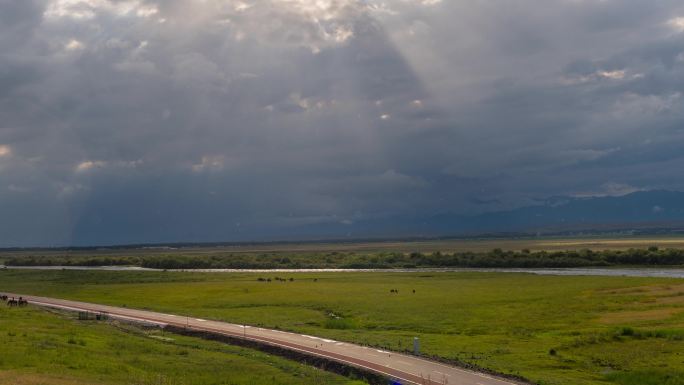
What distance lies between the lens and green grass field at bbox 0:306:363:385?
3334cm

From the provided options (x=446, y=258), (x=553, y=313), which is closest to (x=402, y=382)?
(x=553, y=313)

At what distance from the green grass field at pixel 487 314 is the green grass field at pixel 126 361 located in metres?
11.5

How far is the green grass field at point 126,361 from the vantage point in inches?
1313

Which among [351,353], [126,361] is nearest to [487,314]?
[351,353]

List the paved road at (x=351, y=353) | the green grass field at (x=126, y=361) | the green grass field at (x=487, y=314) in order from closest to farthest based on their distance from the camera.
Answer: the green grass field at (x=126, y=361), the paved road at (x=351, y=353), the green grass field at (x=487, y=314)

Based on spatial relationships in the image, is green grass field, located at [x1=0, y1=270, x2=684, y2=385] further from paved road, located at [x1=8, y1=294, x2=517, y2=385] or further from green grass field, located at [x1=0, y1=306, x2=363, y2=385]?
green grass field, located at [x1=0, y1=306, x2=363, y2=385]

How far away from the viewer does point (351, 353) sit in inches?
1802

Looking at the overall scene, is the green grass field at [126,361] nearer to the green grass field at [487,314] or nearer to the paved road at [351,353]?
the paved road at [351,353]

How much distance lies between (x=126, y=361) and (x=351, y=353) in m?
15.4

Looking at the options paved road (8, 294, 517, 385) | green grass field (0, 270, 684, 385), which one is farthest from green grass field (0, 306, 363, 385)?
green grass field (0, 270, 684, 385)

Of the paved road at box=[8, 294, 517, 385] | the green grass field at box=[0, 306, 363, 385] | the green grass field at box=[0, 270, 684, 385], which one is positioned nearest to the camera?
the green grass field at box=[0, 306, 363, 385]

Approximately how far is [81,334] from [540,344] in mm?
36479

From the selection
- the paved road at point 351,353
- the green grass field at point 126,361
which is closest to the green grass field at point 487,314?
the paved road at point 351,353

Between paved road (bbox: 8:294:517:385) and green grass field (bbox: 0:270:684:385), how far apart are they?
2.75 m
